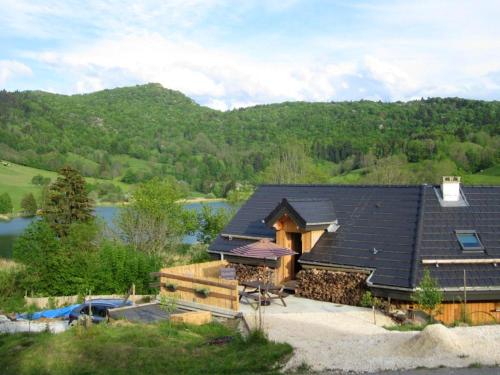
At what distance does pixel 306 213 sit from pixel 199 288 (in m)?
4.51

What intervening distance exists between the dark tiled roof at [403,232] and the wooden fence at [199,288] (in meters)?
3.04

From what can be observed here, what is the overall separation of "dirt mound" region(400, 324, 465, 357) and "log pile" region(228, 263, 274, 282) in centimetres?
843

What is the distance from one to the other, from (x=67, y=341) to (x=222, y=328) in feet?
12.7

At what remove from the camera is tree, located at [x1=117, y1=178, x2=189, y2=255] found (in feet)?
116

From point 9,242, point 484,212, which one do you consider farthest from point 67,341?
point 9,242

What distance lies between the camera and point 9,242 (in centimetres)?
5300

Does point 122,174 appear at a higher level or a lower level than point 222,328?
higher

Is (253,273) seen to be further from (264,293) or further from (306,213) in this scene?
(306,213)

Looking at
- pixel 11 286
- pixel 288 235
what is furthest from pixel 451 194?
pixel 11 286

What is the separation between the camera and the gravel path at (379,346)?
34.4ft

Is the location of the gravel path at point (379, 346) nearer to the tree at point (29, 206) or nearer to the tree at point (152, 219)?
the tree at point (152, 219)

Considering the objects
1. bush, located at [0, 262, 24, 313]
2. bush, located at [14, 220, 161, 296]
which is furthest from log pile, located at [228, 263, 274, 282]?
bush, located at [0, 262, 24, 313]

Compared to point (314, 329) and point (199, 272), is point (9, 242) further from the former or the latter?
point (314, 329)

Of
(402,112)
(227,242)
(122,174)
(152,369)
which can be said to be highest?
(402,112)
